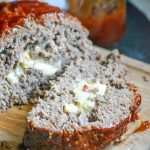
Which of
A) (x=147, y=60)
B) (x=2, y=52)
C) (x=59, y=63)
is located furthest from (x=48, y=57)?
(x=147, y=60)

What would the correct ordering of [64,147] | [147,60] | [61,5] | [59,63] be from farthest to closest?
[147,60] → [61,5] → [59,63] → [64,147]

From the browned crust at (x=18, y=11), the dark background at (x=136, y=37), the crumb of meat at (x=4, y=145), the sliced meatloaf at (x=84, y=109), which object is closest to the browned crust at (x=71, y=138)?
the sliced meatloaf at (x=84, y=109)

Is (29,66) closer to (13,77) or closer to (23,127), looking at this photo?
(13,77)

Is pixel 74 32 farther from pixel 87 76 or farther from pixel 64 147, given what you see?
pixel 64 147

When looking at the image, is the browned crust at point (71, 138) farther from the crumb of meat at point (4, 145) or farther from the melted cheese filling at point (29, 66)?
the melted cheese filling at point (29, 66)

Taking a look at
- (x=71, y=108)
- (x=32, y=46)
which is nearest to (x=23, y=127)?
(x=71, y=108)

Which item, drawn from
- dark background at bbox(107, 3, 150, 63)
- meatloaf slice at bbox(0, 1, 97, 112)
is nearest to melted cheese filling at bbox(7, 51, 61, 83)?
meatloaf slice at bbox(0, 1, 97, 112)
